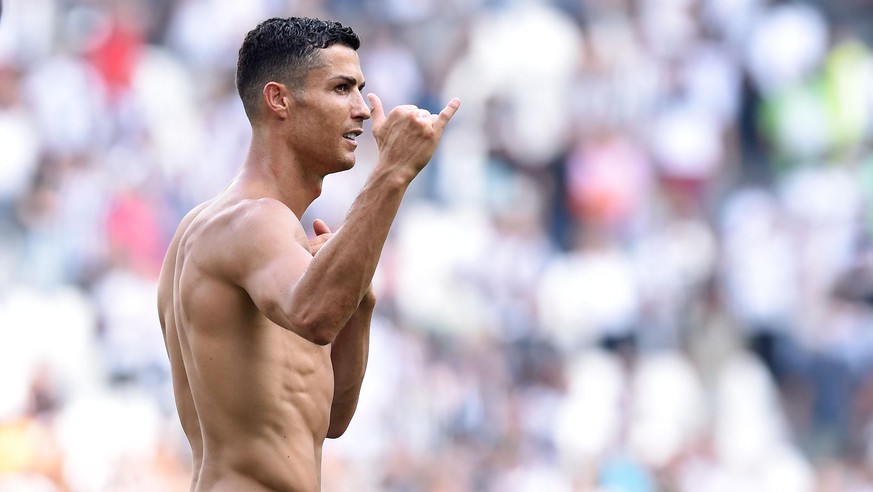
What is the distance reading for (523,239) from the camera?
39.3 ft

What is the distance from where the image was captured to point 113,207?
12.1 m

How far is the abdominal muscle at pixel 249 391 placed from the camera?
13.7 feet

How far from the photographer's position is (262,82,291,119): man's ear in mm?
4352

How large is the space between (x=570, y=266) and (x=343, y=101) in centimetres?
768

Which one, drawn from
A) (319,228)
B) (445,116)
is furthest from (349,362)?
(445,116)

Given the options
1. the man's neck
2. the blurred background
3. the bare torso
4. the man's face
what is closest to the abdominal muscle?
the bare torso

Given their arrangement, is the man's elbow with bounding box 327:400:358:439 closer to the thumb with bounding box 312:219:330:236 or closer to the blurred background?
the thumb with bounding box 312:219:330:236

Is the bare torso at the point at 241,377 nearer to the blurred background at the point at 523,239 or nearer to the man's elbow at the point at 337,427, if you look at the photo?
the man's elbow at the point at 337,427

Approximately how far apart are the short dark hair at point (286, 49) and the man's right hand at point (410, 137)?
53 cm

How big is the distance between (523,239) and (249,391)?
7.89 metres

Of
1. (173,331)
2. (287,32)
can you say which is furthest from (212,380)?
(287,32)

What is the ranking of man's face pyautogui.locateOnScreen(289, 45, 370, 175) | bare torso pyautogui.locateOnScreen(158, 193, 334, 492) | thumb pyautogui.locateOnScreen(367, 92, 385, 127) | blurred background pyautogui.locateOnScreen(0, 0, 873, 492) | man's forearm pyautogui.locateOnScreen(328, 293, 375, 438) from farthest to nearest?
blurred background pyautogui.locateOnScreen(0, 0, 873, 492) → man's forearm pyautogui.locateOnScreen(328, 293, 375, 438) → man's face pyautogui.locateOnScreen(289, 45, 370, 175) → bare torso pyautogui.locateOnScreen(158, 193, 334, 492) → thumb pyautogui.locateOnScreen(367, 92, 385, 127)

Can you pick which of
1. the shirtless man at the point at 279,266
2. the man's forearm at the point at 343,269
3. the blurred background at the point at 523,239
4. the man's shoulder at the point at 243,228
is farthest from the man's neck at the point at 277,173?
the blurred background at the point at 523,239

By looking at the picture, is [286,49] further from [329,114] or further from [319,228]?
[319,228]
